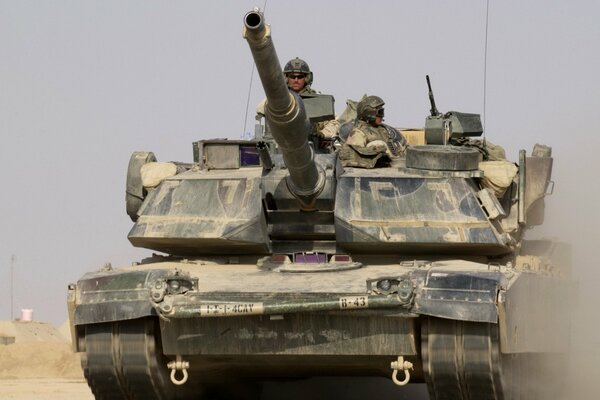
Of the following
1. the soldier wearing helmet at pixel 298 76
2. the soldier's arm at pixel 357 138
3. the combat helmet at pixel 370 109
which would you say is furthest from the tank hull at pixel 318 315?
the soldier wearing helmet at pixel 298 76

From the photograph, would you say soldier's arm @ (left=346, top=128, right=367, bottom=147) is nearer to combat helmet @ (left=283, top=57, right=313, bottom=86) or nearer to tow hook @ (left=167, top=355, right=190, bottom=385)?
combat helmet @ (left=283, top=57, right=313, bottom=86)

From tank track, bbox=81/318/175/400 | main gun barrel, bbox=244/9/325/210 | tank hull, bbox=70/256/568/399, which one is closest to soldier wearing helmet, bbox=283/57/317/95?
main gun barrel, bbox=244/9/325/210

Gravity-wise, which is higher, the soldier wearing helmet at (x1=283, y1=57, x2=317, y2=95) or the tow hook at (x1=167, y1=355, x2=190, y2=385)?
the soldier wearing helmet at (x1=283, y1=57, x2=317, y2=95)

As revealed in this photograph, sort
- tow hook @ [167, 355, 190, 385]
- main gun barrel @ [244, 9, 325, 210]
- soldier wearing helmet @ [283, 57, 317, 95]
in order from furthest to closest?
soldier wearing helmet @ [283, 57, 317, 95] → tow hook @ [167, 355, 190, 385] → main gun barrel @ [244, 9, 325, 210]

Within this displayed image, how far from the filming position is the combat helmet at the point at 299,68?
1809cm

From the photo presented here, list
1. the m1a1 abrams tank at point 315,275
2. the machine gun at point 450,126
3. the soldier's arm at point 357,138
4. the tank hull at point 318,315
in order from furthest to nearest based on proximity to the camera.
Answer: the machine gun at point 450,126
the soldier's arm at point 357,138
the m1a1 abrams tank at point 315,275
the tank hull at point 318,315

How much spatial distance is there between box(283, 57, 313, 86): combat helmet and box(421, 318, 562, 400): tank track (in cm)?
497

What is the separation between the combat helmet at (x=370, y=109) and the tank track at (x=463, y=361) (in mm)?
4136

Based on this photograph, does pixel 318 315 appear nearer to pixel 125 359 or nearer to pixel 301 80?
pixel 125 359

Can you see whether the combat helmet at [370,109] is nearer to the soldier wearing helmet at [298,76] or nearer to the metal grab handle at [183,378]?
the soldier wearing helmet at [298,76]

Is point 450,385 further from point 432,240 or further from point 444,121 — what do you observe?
point 444,121

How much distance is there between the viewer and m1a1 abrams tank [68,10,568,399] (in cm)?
1379

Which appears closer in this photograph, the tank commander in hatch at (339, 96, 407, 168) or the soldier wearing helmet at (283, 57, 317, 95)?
the tank commander in hatch at (339, 96, 407, 168)

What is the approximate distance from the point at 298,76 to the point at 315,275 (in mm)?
3984
